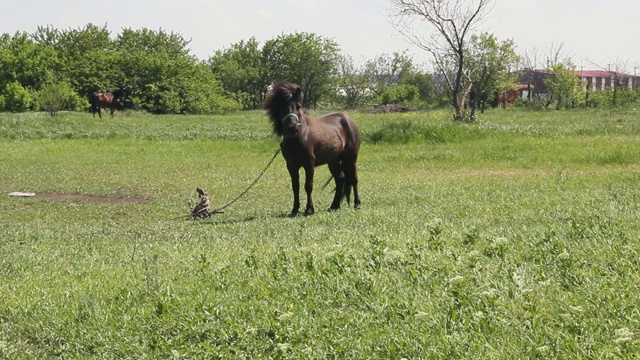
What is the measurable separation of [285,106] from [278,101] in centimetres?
17

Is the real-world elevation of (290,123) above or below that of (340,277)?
above

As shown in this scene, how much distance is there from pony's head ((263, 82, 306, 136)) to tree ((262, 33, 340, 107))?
56.7m

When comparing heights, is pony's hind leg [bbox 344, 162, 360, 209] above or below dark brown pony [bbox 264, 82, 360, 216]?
below

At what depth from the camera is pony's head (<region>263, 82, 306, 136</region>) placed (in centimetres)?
1092

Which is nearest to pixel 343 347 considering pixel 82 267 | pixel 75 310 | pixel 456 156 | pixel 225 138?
pixel 75 310

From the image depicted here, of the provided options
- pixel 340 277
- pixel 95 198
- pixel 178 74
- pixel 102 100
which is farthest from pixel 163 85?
pixel 340 277

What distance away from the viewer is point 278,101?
440 inches

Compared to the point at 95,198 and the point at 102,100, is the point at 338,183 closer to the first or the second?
the point at 95,198

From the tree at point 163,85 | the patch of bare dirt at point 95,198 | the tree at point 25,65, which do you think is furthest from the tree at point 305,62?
the patch of bare dirt at point 95,198

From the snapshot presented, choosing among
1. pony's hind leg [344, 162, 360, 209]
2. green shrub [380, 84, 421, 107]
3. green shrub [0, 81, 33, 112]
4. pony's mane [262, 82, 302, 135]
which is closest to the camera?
pony's mane [262, 82, 302, 135]

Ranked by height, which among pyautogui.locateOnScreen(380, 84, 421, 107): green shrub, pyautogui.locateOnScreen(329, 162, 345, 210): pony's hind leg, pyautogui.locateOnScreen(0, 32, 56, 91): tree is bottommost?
pyautogui.locateOnScreen(329, 162, 345, 210): pony's hind leg

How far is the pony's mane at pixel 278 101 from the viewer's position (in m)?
A: 11.1

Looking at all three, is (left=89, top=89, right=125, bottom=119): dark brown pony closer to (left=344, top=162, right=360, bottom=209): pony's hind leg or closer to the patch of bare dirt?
the patch of bare dirt

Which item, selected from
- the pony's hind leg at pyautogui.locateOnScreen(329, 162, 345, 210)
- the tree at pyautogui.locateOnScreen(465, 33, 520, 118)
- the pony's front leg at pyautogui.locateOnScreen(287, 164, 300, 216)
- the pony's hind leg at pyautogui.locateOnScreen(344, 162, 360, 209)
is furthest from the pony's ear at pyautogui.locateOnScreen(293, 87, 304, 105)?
the tree at pyautogui.locateOnScreen(465, 33, 520, 118)
